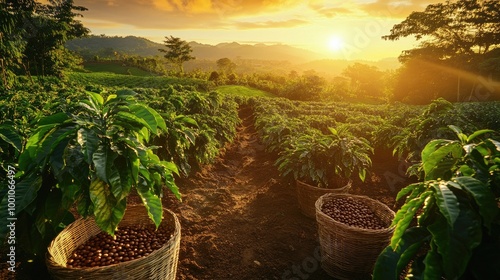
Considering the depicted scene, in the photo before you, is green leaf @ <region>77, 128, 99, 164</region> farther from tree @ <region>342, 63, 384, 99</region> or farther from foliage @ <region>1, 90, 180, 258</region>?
tree @ <region>342, 63, 384, 99</region>

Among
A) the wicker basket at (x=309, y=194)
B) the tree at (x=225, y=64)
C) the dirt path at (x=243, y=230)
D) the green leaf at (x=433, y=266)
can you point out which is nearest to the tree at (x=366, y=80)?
the tree at (x=225, y=64)

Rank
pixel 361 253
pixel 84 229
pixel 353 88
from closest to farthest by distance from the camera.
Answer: pixel 84 229
pixel 361 253
pixel 353 88

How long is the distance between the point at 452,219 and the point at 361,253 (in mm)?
2168

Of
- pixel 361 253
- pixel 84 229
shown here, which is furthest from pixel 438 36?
pixel 84 229

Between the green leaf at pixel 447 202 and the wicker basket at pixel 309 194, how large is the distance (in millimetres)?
3102

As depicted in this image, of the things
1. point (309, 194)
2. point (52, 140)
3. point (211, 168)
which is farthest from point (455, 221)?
point (211, 168)

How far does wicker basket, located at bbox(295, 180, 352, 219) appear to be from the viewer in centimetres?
456

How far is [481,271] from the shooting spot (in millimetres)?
1422

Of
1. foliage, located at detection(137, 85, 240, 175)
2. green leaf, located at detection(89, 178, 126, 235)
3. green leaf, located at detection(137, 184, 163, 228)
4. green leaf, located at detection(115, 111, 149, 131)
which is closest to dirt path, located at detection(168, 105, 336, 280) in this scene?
foliage, located at detection(137, 85, 240, 175)

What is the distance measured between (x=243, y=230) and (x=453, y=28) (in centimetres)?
3821

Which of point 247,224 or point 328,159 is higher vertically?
point 328,159

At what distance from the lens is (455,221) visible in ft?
4.50

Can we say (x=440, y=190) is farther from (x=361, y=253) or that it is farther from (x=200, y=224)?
(x=200, y=224)

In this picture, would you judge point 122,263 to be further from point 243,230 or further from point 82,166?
point 243,230
